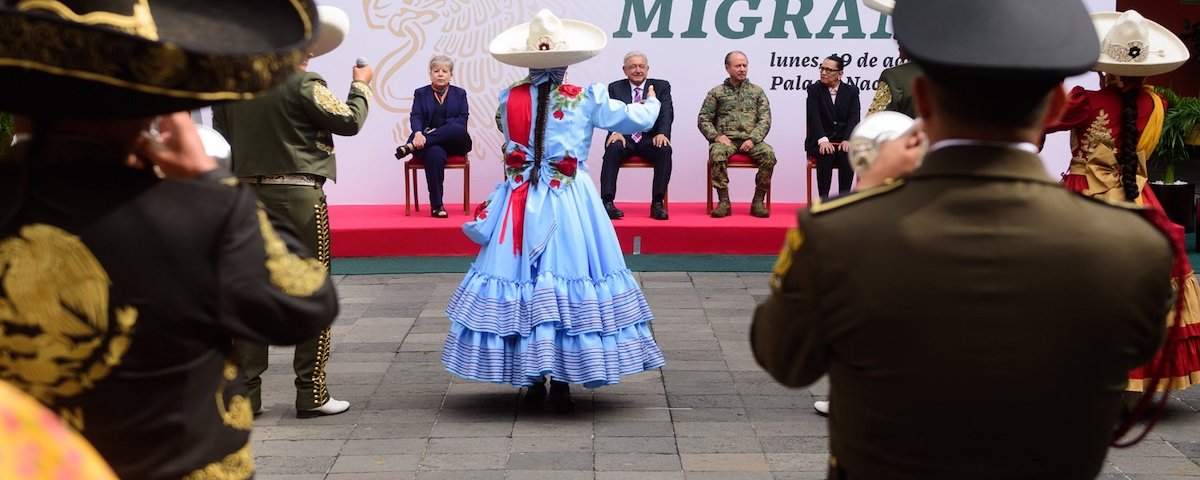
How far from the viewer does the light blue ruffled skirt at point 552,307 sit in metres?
5.42

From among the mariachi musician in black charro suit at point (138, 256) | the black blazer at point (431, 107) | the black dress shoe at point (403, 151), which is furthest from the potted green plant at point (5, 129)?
the mariachi musician in black charro suit at point (138, 256)

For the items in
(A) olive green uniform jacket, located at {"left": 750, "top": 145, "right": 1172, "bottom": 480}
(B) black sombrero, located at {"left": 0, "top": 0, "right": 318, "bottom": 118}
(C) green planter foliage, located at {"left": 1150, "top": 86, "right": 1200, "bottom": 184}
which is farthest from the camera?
(C) green planter foliage, located at {"left": 1150, "top": 86, "right": 1200, "bottom": 184}

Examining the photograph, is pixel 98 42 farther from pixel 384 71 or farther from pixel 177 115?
pixel 384 71

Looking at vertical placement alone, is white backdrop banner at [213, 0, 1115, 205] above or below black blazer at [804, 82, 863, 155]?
above

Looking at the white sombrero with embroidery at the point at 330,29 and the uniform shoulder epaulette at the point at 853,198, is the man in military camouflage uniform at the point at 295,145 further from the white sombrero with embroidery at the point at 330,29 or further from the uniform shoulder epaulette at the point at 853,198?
the uniform shoulder epaulette at the point at 853,198

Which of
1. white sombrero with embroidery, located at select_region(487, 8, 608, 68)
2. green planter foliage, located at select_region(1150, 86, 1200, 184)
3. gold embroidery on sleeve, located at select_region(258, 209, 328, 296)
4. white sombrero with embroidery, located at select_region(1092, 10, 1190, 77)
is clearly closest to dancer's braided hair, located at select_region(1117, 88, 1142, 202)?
white sombrero with embroidery, located at select_region(1092, 10, 1190, 77)

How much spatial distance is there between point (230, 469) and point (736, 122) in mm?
9053

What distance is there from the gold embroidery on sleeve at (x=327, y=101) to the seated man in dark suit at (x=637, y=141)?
5.61 meters

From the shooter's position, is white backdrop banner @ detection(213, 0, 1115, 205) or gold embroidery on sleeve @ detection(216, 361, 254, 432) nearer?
gold embroidery on sleeve @ detection(216, 361, 254, 432)

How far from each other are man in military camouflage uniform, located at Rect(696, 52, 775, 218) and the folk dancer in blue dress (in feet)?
17.9

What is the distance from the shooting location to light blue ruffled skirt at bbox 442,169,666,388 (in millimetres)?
5418

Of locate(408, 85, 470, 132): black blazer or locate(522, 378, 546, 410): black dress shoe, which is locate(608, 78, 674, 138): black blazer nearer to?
locate(408, 85, 470, 132): black blazer

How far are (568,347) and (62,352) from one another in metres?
3.41

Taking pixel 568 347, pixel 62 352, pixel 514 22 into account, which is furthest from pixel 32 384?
pixel 514 22
